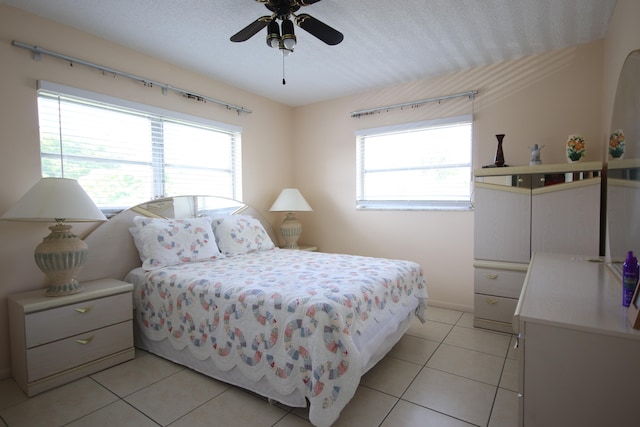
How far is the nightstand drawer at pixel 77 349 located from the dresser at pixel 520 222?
2.96 meters

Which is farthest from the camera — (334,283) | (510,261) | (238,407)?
(510,261)

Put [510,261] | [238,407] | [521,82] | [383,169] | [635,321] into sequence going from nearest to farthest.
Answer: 1. [635,321]
2. [238,407]
3. [510,261]
4. [521,82]
5. [383,169]

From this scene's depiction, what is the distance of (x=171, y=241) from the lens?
2717mm

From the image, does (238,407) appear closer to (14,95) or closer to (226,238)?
(226,238)

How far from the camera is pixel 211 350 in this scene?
2037mm

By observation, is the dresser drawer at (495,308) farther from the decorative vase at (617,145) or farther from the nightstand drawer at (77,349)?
the nightstand drawer at (77,349)

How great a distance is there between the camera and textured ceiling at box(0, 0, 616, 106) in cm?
217

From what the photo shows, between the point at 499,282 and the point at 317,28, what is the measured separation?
2.54 m

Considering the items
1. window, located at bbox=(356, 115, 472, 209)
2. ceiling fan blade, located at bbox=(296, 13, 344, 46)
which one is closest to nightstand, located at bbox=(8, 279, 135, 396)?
ceiling fan blade, located at bbox=(296, 13, 344, 46)

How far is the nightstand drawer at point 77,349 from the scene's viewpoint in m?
1.93

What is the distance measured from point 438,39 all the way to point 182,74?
2455 millimetres

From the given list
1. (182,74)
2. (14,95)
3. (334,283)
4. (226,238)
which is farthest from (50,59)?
(334,283)

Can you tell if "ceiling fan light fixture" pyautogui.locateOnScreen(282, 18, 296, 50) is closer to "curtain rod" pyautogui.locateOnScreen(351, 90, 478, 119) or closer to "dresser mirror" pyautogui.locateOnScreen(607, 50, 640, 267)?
"dresser mirror" pyautogui.locateOnScreen(607, 50, 640, 267)

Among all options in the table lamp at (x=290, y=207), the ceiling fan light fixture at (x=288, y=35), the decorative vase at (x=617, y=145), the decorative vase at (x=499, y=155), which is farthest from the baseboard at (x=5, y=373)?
the decorative vase at (x=499, y=155)
